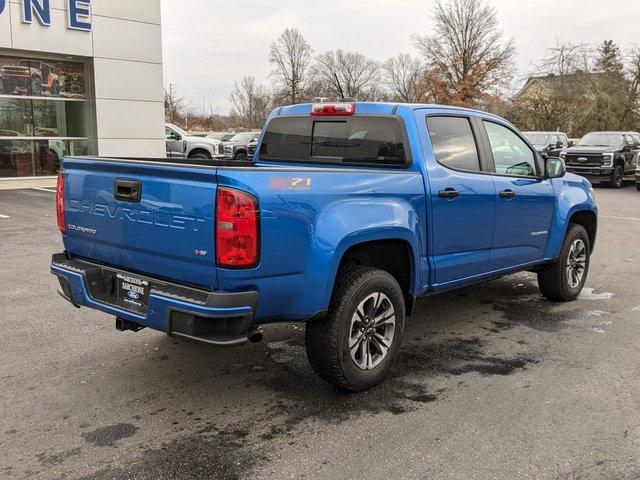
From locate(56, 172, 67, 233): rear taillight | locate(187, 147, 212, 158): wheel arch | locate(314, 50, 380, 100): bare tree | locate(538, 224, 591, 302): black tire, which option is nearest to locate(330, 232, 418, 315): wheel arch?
locate(56, 172, 67, 233): rear taillight

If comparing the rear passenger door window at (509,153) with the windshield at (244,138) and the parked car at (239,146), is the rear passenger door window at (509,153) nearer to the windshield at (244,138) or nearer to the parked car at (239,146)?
the parked car at (239,146)

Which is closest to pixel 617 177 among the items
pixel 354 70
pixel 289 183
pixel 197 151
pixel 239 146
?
pixel 197 151

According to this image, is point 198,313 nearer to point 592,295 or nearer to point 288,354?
point 288,354

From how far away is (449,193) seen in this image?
451 centimetres

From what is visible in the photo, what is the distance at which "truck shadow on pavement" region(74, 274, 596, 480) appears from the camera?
3.20 metres

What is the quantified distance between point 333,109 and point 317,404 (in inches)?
89.7

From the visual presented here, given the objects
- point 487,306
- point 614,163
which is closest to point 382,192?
point 487,306

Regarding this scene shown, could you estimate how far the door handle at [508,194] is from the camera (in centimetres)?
512

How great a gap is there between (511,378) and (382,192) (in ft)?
5.28

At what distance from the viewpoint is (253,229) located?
10.6 feet

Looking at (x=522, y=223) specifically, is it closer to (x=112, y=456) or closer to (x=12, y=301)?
(x=112, y=456)

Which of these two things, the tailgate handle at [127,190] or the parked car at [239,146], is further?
the parked car at [239,146]

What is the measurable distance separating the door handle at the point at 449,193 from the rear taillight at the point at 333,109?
92 centimetres

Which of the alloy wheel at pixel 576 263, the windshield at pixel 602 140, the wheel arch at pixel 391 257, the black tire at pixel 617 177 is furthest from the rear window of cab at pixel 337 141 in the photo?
the windshield at pixel 602 140
